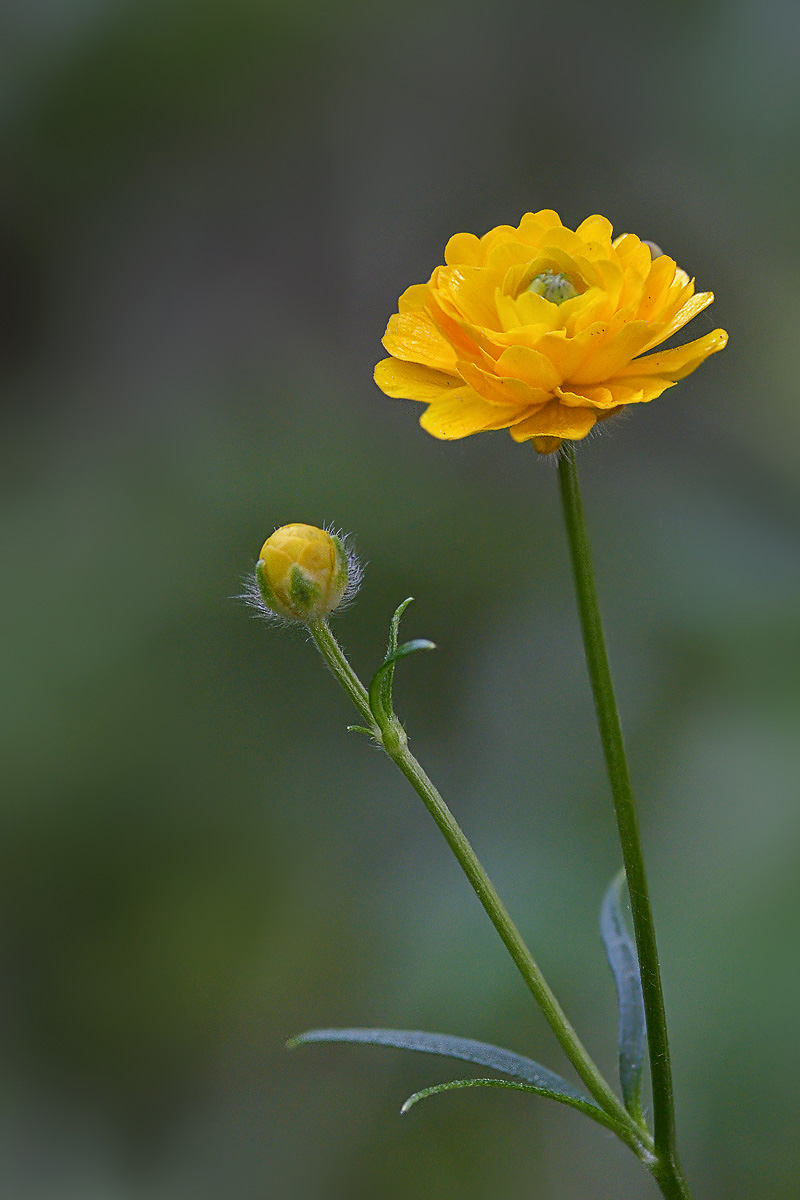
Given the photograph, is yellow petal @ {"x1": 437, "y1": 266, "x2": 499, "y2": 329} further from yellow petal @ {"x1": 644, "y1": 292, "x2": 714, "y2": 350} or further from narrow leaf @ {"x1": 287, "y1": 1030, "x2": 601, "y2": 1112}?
narrow leaf @ {"x1": 287, "y1": 1030, "x2": 601, "y2": 1112}

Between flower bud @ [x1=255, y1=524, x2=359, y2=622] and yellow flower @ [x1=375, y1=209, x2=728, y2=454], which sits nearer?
yellow flower @ [x1=375, y1=209, x2=728, y2=454]

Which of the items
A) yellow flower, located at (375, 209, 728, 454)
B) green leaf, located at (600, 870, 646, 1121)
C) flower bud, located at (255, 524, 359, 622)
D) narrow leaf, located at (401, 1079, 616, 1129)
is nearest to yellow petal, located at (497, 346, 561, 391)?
yellow flower, located at (375, 209, 728, 454)

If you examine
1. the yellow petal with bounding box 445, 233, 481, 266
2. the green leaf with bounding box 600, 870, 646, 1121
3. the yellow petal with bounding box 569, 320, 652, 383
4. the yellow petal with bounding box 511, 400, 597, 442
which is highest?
the yellow petal with bounding box 445, 233, 481, 266

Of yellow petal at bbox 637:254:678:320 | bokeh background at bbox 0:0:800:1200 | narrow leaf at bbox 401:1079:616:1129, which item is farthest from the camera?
bokeh background at bbox 0:0:800:1200

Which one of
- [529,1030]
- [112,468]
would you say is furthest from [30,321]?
[529,1030]

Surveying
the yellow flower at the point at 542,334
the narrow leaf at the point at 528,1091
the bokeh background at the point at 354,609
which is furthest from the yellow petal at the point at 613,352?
the bokeh background at the point at 354,609

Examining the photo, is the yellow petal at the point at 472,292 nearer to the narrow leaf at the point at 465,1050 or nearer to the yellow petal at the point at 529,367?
the yellow petal at the point at 529,367

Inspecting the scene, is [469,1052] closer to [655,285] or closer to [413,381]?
[413,381]
